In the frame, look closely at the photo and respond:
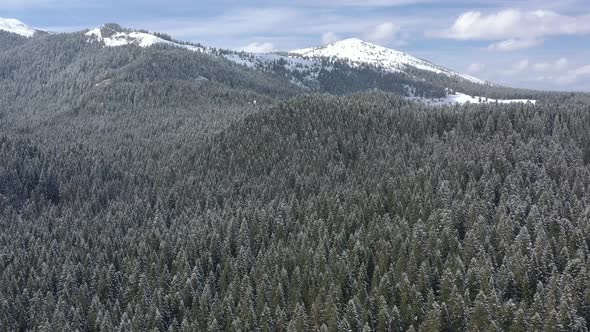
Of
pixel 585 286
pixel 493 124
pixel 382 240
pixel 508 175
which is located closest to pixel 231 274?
pixel 382 240

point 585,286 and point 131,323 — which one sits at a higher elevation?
point 585,286

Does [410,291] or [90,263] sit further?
[90,263]

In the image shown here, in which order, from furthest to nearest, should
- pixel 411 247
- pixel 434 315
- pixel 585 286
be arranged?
pixel 411 247 → pixel 585 286 → pixel 434 315

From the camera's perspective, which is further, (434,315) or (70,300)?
(70,300)

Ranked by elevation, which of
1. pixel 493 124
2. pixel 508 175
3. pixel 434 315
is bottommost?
pixel 434 315

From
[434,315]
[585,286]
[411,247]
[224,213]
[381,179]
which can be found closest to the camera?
[434,315]

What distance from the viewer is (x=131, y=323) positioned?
80.3 metres

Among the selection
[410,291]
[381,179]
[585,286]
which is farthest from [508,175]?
[410,291]

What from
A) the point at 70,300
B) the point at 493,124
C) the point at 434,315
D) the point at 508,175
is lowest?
the point at 70,300

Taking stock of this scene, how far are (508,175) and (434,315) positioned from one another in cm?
8154

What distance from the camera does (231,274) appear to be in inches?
3890

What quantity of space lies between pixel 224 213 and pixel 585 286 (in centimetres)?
8778

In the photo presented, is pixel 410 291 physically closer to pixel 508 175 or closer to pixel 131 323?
pixel 131 323

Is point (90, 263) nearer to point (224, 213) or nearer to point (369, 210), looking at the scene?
point (224, 213)
